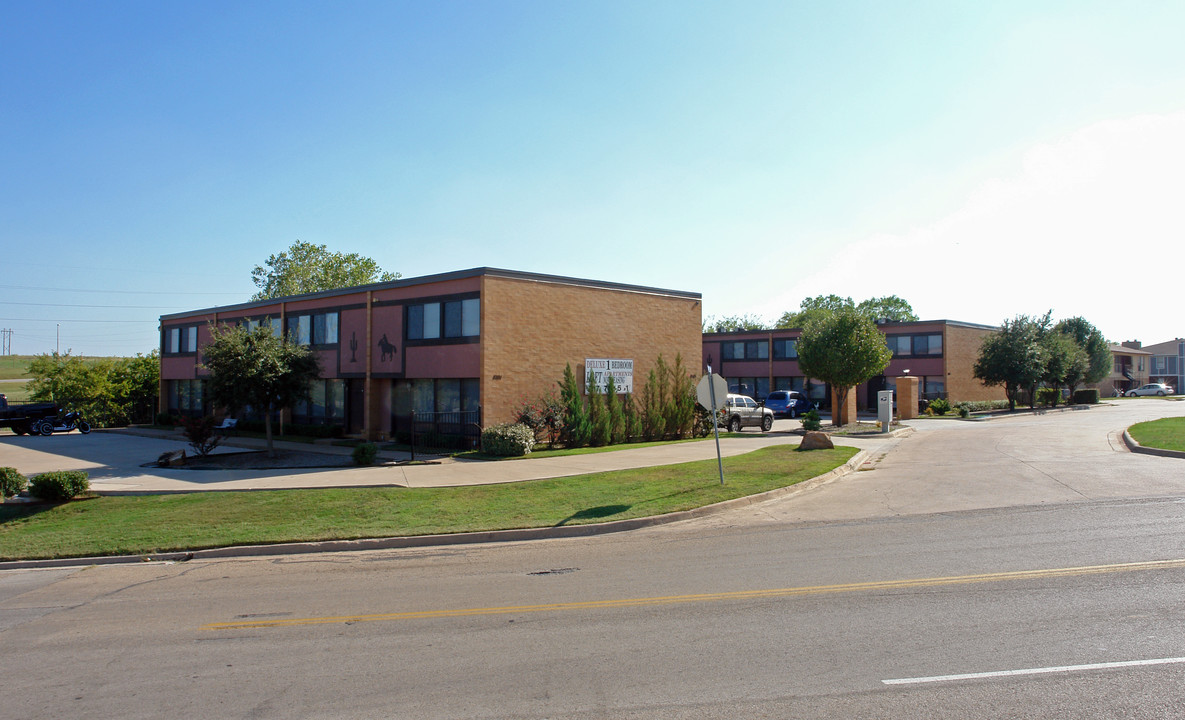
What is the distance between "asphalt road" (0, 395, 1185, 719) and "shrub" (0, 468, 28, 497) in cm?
588

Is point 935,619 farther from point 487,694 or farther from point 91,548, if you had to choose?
point 91,548

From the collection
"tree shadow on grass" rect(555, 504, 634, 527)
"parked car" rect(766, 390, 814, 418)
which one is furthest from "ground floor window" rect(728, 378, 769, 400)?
"tree shadow on grass" rect(555, 504, 634, 527)

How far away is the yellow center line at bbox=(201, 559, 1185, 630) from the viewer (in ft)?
24.3

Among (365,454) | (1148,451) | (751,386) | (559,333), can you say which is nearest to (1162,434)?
(1148,451)

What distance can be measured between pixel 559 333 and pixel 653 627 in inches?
769

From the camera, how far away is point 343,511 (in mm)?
13609

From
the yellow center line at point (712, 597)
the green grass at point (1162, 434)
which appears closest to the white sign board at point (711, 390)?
the yellow center line at point (712, 597)

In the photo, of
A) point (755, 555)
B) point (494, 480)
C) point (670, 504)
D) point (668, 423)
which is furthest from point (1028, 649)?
point (668, 423)

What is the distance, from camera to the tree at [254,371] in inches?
874

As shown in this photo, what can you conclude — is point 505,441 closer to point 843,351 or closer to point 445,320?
point 445,320

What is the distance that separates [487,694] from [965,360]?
174 feet

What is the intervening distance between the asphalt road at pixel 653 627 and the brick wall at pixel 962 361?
134 ft

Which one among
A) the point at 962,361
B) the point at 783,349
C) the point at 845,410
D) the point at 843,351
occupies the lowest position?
the point at 845,410

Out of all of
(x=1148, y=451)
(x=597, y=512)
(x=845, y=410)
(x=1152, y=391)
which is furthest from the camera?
(x=1152, y=391)
